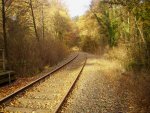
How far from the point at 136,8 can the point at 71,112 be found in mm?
8128

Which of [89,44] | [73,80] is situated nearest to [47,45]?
[73,80]

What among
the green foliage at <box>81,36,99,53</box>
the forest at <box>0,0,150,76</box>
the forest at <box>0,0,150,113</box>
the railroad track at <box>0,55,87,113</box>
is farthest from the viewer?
the green foliage at <box>81,36,99,53</box>

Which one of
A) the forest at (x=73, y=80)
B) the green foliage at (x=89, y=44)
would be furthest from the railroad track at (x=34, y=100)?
the green foliage at (x=89, y=44)

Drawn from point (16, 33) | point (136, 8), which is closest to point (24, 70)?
point (16, 33)

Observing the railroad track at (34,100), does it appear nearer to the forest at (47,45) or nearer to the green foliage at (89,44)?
the forest at (47,45)

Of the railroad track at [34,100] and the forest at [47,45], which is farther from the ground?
the forest at [47,45]

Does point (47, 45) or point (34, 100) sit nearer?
point (34, 100)

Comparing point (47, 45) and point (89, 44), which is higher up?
point (47, 45)

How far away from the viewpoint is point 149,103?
31.3 ft

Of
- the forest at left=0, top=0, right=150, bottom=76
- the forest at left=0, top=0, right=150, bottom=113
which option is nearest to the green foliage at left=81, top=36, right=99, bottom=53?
the forest at left=0, top=0, right=150, bottom=76

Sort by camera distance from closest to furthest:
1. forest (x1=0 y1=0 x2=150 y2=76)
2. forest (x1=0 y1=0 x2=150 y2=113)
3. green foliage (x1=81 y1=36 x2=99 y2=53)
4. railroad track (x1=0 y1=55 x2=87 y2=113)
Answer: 1. railroad track (x1=0 y1=55 x2=87 y2=113)
2. forest (x1=0 y1=0 x2=150 y2=113)
3. forest (x1=0 y1=0 x2=150 y2=76)
4. green foliage (x1=81 y1=36 x2=99 y2=53)

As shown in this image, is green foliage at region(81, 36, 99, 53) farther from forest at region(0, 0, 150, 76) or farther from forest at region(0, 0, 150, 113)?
forest at region(0, 0, 150, 113)

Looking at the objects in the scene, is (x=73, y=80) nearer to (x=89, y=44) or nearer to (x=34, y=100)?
(x=34, y=100)

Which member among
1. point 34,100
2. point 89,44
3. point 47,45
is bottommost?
point 34,100
